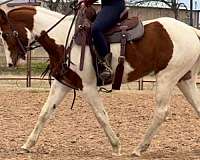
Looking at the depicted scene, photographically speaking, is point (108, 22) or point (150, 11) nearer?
point (108, 22)

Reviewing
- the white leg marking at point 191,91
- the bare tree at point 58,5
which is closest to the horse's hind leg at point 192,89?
the white leg marking at point 191,91

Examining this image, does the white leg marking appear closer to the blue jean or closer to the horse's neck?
the blue jean

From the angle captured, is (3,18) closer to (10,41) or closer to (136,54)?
(10,41)

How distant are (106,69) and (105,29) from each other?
0.52m

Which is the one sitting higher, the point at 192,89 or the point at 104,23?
the point at 104,23

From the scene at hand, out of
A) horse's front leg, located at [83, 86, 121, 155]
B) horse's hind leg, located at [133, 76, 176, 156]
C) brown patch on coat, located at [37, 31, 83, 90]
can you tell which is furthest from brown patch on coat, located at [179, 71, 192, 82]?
brown patch on coat, located at [37, 31, 83, 90]

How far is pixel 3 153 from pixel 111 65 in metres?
1.80

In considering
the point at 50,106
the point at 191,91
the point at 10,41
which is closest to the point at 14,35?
the point at 10,41

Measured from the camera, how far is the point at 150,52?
7.20m

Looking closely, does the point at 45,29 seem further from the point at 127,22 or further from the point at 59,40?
the point at 127,22

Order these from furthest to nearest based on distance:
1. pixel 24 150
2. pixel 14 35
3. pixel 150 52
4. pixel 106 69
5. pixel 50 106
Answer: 1. pixel 50 106
2. pixel 24 150
3. pixel 150 52
4. pixel 14 35
5. pixel 106 69

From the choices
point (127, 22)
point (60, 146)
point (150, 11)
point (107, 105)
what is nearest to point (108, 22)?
point (127, 22)

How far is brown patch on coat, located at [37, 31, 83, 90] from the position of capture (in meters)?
7.05

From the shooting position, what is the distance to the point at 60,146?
7781mm
